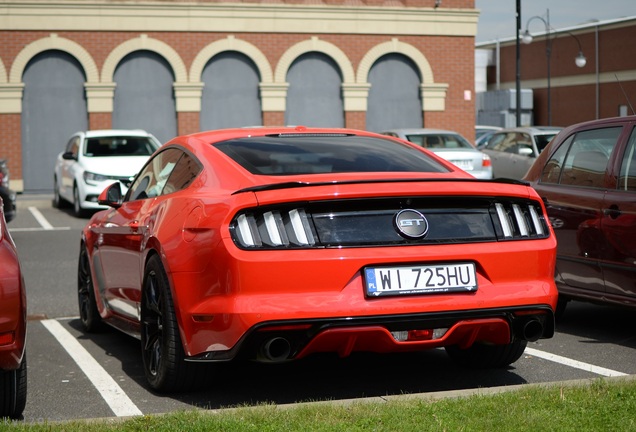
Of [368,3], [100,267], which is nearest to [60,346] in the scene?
[100,267]

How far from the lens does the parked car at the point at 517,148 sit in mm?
26656

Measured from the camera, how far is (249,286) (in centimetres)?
532

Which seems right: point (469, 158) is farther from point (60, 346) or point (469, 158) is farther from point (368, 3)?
point (60, 346)

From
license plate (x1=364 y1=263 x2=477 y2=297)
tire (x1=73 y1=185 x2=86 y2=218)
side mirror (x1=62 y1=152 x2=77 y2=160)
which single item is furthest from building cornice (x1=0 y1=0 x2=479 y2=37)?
license plate (x1=364 y1=263 x2=477 y2=297)

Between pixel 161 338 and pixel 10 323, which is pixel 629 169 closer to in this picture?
pixel 161 338

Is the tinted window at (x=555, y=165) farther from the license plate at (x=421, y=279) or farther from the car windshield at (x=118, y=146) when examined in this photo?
the car windshield at (x=118, y=146)

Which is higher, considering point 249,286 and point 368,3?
point 368,3

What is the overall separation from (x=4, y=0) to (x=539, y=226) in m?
27.5

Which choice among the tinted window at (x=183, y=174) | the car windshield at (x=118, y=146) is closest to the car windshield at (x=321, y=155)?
the tinted window at (x=183, y=174)

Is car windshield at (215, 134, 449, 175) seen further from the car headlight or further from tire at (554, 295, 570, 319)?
the car headlight

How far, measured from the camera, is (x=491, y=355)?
6.57 metres

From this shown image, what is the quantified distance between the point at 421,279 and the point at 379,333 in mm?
332

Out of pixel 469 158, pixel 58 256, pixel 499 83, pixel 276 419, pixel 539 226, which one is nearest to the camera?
pixel 276 419

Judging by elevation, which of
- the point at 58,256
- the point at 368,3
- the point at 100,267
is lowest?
the point at 58,256
